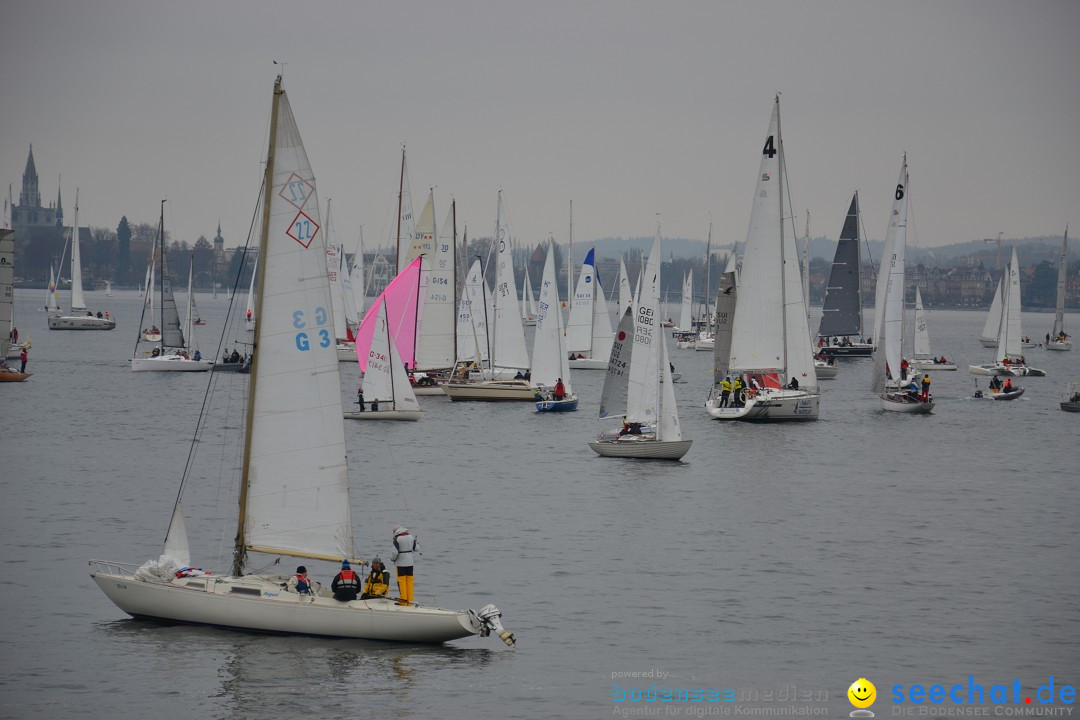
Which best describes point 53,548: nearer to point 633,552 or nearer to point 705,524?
point 633,552

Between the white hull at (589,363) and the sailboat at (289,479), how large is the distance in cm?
7038

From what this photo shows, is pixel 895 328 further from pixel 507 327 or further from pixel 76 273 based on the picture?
pixel 76 273

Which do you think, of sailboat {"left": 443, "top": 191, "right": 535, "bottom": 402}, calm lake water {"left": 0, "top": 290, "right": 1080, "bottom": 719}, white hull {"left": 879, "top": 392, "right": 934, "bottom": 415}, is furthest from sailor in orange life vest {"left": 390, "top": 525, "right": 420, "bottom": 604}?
white hull {"left": 879, "top": 392, "right": 934, "bottom": 415}

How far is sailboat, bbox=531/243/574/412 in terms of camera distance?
204 ft

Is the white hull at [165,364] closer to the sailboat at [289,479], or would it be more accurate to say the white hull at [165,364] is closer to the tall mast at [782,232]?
the tall mast at [782,232]

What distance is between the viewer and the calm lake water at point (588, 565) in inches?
845

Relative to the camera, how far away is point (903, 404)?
214 feet

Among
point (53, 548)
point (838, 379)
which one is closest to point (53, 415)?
point (53, 548)

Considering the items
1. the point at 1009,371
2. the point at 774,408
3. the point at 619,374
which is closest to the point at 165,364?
the point at 774,408

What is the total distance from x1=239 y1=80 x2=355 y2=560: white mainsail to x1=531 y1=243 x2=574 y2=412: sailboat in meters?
38.5

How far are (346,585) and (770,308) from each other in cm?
3952

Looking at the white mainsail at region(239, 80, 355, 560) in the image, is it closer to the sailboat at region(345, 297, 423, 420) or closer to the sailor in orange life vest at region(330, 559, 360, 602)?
the sailor in orange life vest at region(330, 559, 360, 602)

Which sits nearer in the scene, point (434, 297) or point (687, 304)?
point (434, 297)

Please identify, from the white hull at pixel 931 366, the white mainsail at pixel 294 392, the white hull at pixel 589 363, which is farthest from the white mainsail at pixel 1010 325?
the white mainsail at pixel 294 392
